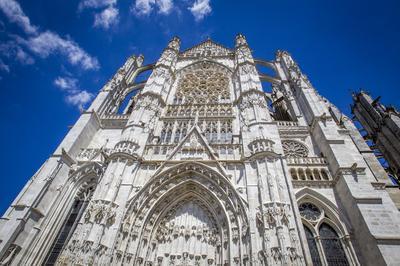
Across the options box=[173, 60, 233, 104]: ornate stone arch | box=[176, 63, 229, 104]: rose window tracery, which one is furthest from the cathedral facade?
box=[173, 60, 233, 104]: ornate stone arch

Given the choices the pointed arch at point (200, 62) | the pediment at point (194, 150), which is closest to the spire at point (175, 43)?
the pointed arch at point (200, 62)

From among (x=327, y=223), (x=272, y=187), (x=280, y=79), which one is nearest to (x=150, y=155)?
(x=272, y=187)

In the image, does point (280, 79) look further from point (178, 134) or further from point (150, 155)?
point (150, 155)

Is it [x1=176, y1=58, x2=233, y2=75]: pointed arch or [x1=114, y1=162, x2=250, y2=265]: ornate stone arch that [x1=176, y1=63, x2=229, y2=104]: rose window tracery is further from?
[x1=114, y1=162, x2=250, y2=265]: ornate stone arch

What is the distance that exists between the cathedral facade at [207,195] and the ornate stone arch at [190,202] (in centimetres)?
5

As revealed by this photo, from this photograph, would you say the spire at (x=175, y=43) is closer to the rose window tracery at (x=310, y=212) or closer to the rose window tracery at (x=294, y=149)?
the rose window tracery at (x=294, y=149)

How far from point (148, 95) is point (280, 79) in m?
11.1

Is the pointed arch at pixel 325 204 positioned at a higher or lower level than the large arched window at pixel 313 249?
higher

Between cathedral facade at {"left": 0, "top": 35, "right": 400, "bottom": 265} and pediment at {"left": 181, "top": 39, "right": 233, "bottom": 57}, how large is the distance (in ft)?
30.5

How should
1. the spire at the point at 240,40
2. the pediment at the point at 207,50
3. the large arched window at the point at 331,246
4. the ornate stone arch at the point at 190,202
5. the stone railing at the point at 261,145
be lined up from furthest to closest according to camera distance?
the pediment at the point at 207,50
the spire at the point at 240,40
the stone railing at the point at 261,145
the large arched window at the point at 331,246
the ornate stone arch at the point at 190,202

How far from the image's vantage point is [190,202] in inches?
451

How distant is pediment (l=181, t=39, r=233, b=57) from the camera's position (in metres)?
23.9

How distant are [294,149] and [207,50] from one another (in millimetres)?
15556

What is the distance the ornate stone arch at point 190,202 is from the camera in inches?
356
